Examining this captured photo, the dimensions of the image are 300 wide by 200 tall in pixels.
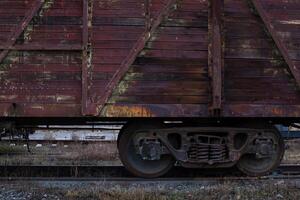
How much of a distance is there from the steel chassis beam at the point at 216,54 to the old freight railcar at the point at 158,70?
0.02m

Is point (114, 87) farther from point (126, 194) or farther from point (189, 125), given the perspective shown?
point (126, 194)

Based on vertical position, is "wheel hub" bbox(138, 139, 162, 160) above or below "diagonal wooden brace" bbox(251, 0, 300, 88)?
below

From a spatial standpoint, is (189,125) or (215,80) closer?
(215,80)

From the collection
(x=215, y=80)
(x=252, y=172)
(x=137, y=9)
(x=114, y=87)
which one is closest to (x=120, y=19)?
(x=137, y=9)

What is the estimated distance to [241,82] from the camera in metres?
8.62

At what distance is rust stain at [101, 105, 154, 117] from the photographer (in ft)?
27.2

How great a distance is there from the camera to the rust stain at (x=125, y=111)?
8297 mm

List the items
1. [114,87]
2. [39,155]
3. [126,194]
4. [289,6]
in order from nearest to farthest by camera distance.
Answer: [126,194]
[114,87]
[289,6]
[39,155]

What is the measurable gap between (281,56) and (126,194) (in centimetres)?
380

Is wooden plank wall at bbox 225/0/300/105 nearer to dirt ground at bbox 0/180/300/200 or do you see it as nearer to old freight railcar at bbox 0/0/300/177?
old freight railcar at bbox 0/0/300/177

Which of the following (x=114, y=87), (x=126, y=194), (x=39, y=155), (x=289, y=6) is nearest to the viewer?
(x=126, y=194)

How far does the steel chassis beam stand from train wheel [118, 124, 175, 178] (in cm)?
119

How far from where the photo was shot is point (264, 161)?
29.6ft

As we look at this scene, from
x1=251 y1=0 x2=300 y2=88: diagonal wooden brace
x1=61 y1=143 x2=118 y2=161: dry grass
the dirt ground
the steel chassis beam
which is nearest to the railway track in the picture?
the dirt ground
